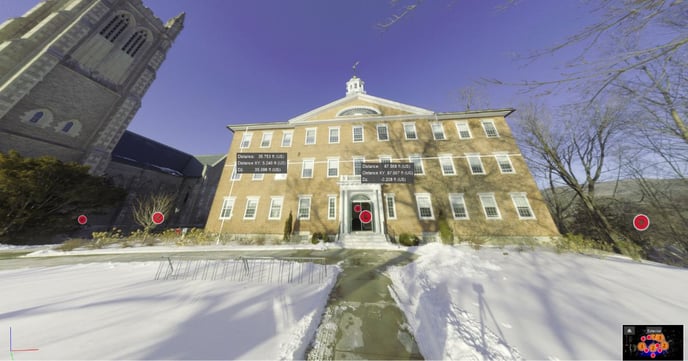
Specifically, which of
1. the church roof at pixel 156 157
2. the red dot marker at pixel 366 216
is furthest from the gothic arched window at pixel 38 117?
the red dot marker at pixel 366 216

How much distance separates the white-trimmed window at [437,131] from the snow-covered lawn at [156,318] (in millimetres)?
15227

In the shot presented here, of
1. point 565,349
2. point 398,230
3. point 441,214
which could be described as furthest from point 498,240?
point 565,349

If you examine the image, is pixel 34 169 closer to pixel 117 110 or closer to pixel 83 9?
pixel 117 110

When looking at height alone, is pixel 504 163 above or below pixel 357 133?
below

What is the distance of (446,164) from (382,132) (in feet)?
19.4

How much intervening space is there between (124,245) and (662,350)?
848 inches

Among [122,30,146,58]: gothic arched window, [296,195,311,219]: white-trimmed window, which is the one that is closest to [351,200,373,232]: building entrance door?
[296,195,311,219]: white-trimmed window

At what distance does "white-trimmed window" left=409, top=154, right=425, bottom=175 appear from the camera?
14.7 metres

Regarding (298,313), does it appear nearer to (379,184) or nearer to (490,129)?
(379,184)

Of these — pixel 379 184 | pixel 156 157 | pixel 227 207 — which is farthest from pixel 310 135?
pixel 156 157

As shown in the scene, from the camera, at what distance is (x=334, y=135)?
16.8m

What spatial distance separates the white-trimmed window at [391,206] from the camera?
13.7 metres

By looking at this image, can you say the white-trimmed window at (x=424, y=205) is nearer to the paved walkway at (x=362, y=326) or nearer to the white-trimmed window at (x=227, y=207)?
the paved walkway at (x=362, y=326)

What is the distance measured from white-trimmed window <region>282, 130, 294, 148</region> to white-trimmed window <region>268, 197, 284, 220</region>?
508 cm
